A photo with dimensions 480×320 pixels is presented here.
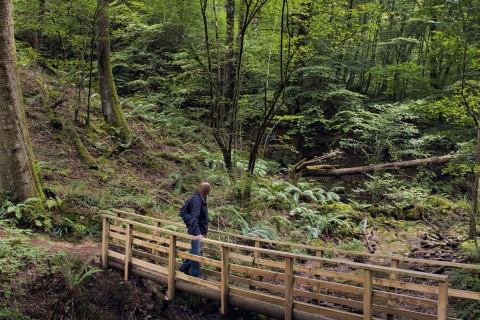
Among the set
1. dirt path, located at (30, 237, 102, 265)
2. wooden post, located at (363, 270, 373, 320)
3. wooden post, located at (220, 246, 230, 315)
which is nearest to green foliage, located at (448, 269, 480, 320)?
wooden post, located at (363, 270, 373, 320)

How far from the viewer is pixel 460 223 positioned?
12695 mm

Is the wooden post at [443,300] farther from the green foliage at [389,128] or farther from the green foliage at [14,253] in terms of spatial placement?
the green foliage at [389,128]

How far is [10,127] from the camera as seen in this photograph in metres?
7.40

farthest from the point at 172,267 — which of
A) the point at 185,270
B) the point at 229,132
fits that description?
the point at 229,132

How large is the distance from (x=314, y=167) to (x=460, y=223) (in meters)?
6.38

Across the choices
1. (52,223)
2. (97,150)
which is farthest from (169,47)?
(52,223)

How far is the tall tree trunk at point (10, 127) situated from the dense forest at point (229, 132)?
0.02 metres

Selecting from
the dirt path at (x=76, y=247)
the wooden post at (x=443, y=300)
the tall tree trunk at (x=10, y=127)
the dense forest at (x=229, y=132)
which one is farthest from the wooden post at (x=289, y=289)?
the tall tree trunk at (x=10, y=127)

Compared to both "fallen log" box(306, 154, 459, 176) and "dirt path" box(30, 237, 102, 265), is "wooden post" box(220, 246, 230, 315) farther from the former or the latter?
"fallen log" box(306, 154, 459, 176)

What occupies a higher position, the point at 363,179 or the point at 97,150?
the point at 97,150

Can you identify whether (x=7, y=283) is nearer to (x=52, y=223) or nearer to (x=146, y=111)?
(x=52, y=223)

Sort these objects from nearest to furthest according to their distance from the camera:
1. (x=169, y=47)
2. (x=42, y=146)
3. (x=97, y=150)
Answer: (x=42, y=146), (x=97, y=150), (x=169, y=47)

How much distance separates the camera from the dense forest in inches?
340

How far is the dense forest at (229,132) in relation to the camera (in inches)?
340
